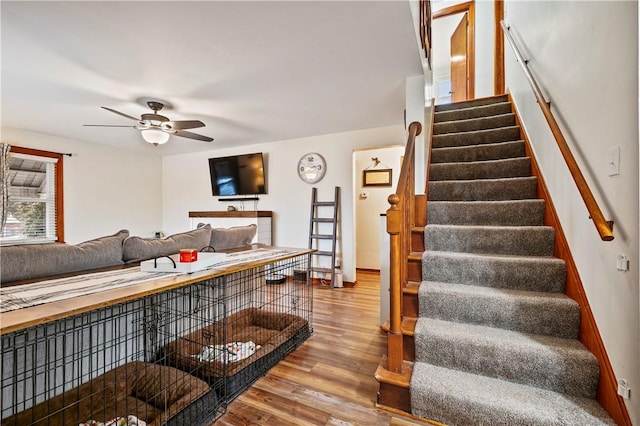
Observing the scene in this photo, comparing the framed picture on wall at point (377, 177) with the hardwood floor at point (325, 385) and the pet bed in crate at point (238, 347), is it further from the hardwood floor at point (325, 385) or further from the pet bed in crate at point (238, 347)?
the pet bed in crate at point (238, 347)

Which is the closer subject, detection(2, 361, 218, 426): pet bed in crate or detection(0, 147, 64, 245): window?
detection(2, 361, 218, 426): pet bed in crate

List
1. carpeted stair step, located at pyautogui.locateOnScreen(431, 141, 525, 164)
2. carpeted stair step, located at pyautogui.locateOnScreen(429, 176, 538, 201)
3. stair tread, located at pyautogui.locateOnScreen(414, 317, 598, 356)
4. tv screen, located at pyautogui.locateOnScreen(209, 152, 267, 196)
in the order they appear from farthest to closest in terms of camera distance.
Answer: tv screen, located at pyautogui.locateOnScreen(209, 152, 267, 196), carpeted stair step, located at pyautogui.locateOnScreen(431, 141, 525, 164), carpeted stair step, located at pyautogui.locateOnScreen(429, 176, 538, 201), stair tread, located at pyautogui.locateOnScreen(414, 317, 598, 356)

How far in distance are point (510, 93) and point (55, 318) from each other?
14.6 ft

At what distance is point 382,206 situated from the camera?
541cm

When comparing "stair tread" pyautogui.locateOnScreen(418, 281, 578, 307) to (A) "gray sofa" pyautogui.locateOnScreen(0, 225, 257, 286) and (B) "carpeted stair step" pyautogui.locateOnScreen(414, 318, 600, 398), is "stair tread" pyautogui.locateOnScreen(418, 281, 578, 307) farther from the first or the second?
(A) "gray sofa" pyautogui.locateOnScreen(0, 225, 257, 286)

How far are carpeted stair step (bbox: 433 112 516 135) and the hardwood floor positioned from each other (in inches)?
93.9

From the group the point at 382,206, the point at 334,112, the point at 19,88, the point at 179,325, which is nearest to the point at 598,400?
the point at 179,325

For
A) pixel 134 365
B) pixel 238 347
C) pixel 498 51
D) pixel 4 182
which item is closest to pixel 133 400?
pixel 134 365

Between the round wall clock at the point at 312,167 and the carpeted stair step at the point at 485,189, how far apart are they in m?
2.16

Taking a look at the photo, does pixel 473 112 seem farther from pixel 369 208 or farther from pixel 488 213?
pixel 369 208

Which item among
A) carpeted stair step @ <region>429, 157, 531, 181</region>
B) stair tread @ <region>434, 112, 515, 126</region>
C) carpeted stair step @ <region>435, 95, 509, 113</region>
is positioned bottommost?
carpeted stair step @ <region>429, 157, 531, 181</region>

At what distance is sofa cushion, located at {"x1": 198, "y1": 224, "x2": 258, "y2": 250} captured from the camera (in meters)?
2.53

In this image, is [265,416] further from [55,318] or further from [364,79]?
[364,79]

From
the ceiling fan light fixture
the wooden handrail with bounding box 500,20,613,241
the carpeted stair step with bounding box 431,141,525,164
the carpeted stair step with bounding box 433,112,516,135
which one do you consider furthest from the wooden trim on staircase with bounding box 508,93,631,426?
the ceiling fan light fixture
